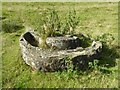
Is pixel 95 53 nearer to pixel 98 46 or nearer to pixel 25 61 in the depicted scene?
pixel 98 46

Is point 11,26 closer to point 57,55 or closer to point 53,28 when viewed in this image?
point 53,28

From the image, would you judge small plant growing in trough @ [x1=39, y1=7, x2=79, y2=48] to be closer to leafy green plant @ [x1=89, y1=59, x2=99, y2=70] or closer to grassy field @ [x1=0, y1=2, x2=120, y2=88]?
grassy field @ [x1=0, y1=2, x2=120, y2=88]

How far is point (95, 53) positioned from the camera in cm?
1036

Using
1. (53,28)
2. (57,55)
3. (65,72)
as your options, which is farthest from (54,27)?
(65,72)

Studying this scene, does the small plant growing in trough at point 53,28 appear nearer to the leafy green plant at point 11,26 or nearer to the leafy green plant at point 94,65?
the leafy green plant at point 94,65

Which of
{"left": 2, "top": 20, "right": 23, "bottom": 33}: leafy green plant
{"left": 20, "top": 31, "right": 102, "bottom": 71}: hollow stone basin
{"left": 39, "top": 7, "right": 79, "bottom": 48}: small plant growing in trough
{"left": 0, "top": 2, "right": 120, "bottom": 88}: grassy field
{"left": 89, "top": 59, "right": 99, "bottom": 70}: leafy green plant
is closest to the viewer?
{"left": 0, "top": 2, "right": 120, "bottom": 88}: grassy field

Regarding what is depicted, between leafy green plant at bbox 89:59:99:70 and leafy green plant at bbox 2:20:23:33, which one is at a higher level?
leafy green plant at bbox 2:20:23:33

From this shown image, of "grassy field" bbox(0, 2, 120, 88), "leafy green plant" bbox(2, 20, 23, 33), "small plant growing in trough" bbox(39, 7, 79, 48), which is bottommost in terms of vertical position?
"grassy field" bbox(0, 2, 120, 88)

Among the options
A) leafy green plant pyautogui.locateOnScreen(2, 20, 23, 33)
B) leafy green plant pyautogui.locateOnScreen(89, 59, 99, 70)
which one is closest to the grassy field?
leafy green plant pyautogui.locateOnScreen(89, 59, 99, 70)

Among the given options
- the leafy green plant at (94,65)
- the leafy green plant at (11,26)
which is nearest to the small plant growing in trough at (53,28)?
the leafy green plant at (94,65)

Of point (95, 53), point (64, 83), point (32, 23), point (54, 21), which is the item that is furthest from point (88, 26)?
point (64, 83)

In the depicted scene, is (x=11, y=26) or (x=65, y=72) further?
(x=11, y=26)

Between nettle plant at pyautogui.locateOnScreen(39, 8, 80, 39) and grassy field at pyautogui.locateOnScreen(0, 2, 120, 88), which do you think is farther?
nettle plant at pyautogui.locateOnScreen(39, 8, 80, 39)

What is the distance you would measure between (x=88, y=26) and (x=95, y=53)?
202 inches
